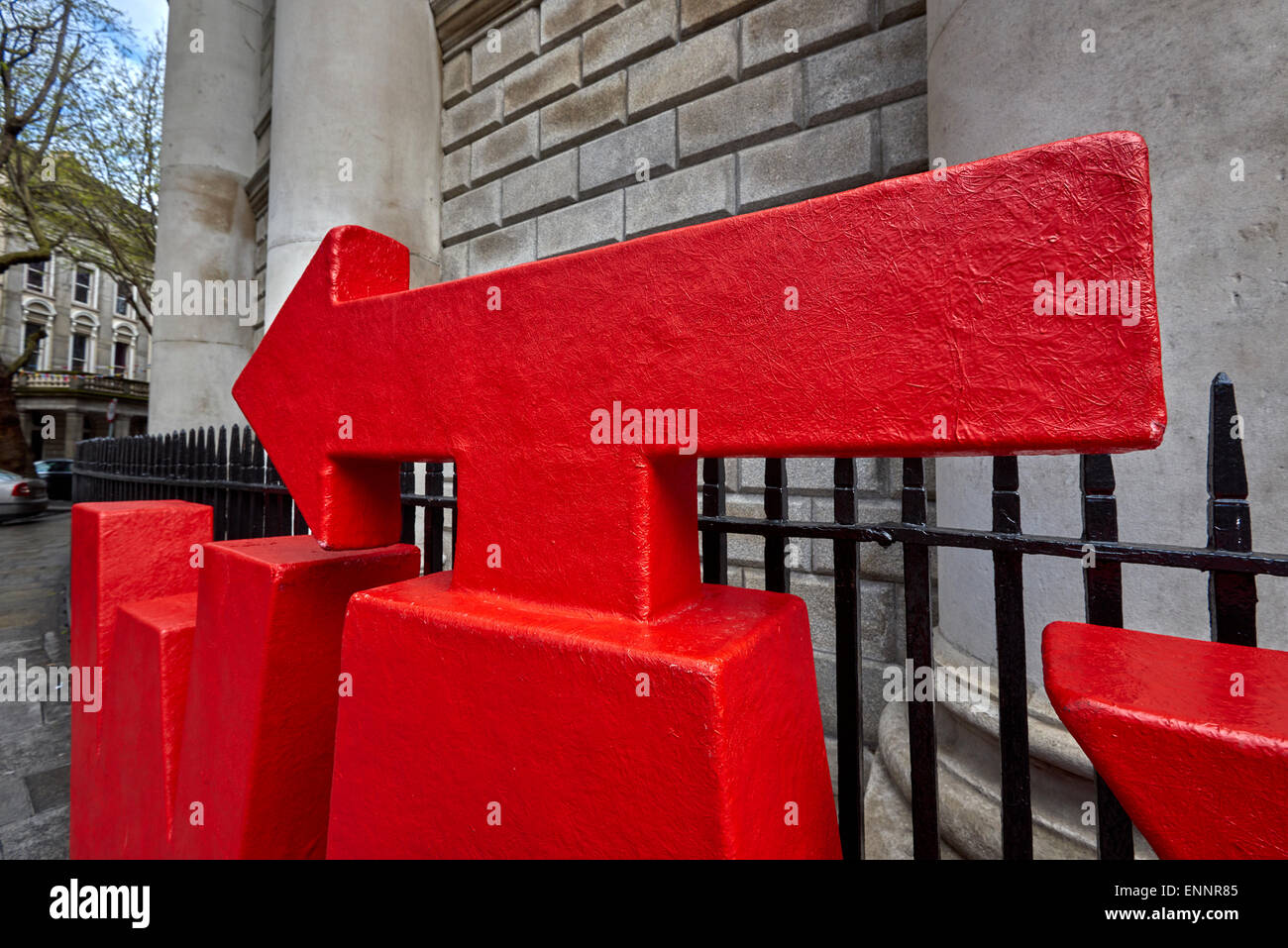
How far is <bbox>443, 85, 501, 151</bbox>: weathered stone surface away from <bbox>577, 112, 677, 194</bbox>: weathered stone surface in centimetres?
129

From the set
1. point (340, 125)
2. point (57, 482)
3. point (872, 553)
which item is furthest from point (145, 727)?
point (57, 482)

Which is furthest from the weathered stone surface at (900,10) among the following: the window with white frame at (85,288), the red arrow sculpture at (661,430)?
the window with white frame at (85,288)

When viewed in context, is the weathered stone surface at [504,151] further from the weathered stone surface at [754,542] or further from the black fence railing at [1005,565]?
the black fence railing at [1005,565]

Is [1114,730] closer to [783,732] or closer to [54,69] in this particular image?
[783,732]

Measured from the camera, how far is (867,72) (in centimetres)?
354

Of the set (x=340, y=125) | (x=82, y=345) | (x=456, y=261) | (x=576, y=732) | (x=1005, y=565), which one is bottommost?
(x=576, y=732)

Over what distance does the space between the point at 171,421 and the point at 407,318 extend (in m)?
9.81

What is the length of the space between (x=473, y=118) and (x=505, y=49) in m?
0.67

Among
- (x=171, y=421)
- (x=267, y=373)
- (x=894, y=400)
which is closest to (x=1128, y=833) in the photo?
(x=894, y=400)

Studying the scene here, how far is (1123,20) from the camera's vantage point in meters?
1.81

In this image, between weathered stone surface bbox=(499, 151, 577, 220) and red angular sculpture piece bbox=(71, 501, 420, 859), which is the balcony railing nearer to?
weathered stone surface bbox=(499, 151, 577, 220)

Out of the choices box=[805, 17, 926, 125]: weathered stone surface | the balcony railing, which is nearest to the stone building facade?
the balcony railing

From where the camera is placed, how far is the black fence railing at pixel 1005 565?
1019 millimetres

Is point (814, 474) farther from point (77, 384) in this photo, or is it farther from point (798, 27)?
point (77, 384)
